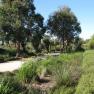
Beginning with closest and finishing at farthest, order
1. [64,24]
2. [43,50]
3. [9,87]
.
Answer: [9,87] < [64,24] < [43,50]

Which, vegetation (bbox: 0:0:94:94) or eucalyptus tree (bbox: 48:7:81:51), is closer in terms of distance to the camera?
vegetation (bbox: 0:0:94:94)

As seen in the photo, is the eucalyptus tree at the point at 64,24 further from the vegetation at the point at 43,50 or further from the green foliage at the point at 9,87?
the green foliage at the point at 9,87

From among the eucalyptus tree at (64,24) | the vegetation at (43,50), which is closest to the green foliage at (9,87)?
the vegetation at (43,50)

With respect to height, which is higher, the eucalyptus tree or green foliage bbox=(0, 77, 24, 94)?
the eucalyptus tree

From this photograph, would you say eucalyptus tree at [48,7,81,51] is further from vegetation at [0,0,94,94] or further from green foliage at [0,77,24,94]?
green foliage at [0,77,24,94]

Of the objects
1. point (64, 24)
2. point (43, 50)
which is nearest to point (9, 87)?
point (64, 24)

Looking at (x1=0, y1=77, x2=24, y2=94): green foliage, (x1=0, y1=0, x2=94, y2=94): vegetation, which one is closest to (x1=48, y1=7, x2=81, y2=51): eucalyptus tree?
(x1=0, y1=0, x2=94, y2=94): vegetation

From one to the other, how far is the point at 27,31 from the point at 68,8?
16.5 meters

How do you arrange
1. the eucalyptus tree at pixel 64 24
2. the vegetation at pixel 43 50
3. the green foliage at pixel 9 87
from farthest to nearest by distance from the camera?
the eucalyptus tree at pixel 64 24 < the vegetation at pixel 43 50 < the green foliage at pixel 9 87

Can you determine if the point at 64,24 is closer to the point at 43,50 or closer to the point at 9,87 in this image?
the point at 43,50

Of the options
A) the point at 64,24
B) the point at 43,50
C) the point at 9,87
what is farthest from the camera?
the point at 43,50

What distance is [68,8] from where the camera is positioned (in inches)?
2425

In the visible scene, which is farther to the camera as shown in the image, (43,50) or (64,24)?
(43,50)

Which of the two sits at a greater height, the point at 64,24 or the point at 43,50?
the point at 64,24
